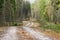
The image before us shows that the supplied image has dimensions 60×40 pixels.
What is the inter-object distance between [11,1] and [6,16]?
445cm

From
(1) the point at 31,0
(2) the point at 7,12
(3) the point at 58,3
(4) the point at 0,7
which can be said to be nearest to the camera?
(3) the point at 58,3

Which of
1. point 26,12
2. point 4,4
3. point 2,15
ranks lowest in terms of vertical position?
point 26,12

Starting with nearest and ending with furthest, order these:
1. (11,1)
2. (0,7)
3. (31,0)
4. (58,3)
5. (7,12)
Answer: (58,3), (0,7), (7,12), (11,1), (31,0)

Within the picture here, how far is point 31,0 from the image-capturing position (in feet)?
269

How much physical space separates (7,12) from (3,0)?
3201 mm

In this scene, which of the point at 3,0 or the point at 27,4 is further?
the point at 27,4

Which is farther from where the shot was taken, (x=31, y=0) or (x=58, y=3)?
(x=31, y=0)

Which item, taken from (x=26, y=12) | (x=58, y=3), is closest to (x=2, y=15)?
(x=58, y=3)

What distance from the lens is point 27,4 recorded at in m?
73.1

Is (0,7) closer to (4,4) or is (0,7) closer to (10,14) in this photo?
(4,4)

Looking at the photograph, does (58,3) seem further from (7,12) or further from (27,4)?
(27,4)

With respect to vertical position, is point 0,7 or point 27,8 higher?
point 0,7

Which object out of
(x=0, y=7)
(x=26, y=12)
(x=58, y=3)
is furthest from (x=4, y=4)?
(x=26, y=12)

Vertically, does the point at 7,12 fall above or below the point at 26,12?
above
